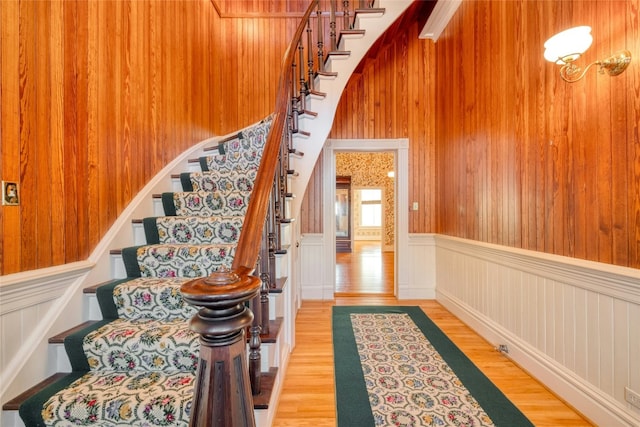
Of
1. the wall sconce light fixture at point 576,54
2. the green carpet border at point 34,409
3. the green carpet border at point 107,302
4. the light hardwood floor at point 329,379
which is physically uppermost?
the wall sconce light fixture at point 576,54

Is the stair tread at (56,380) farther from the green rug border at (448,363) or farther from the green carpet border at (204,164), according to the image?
the green carpet border at (204,164)

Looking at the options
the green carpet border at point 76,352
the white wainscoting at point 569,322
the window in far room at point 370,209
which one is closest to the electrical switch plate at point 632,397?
the white wainscoting at point 569,322

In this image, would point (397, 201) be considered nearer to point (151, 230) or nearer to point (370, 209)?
point (151, 230)

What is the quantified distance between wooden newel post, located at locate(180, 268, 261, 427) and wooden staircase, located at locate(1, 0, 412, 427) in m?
0.78

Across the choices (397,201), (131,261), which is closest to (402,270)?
(397,201)

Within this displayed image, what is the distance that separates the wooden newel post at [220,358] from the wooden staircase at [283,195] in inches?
30.5

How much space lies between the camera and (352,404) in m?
1.70

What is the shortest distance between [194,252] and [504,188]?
2412mm

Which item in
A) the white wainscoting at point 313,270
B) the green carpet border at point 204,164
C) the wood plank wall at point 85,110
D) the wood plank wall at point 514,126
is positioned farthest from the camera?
the white wainscoting at point 313,270

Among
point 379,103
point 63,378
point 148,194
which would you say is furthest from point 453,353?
point 379,103

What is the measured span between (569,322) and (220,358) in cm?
207

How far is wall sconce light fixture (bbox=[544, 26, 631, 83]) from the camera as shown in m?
1.41

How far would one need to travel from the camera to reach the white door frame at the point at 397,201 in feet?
12.3

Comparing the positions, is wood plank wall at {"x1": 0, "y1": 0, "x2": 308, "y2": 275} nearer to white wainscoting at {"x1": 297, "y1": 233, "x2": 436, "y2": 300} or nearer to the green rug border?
the green rug border
